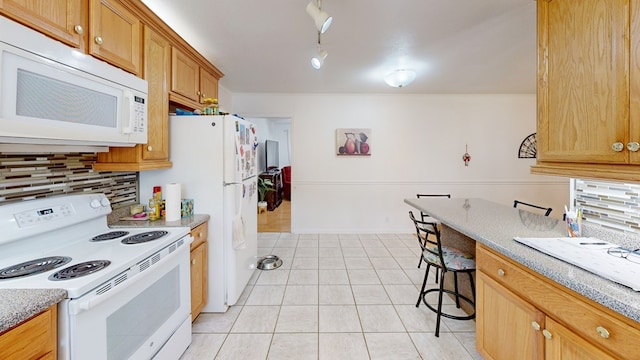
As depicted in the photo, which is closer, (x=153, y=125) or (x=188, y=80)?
(x=153, y=125)

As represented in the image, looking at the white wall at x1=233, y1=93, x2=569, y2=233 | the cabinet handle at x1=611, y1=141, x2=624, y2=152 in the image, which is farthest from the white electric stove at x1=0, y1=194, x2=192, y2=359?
the white wall at x1=233, y1=93, x2=569, y2=233

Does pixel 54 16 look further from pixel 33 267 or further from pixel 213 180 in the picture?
pixel 213 180

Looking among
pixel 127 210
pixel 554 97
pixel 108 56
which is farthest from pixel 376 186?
pixel 108 56

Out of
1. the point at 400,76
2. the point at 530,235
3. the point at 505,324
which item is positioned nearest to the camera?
the point at 505,324

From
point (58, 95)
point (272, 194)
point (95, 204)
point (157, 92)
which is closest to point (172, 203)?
point (95, 204)

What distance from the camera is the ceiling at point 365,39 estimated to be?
194 centimetres

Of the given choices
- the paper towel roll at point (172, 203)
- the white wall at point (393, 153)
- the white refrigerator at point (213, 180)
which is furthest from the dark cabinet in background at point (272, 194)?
the paper towel roll at point (172, 203)

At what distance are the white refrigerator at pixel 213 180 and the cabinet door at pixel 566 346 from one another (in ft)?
6.52

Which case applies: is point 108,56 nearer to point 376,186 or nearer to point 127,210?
point 127,210

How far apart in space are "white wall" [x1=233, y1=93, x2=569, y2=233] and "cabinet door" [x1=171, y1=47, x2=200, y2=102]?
1.86m

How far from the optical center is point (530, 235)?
5.06ft

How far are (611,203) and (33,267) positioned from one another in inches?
126

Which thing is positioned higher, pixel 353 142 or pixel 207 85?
pixel 207 85

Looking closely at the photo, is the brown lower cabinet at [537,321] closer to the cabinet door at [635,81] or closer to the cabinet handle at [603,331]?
the cabinet handle at [603,331]
